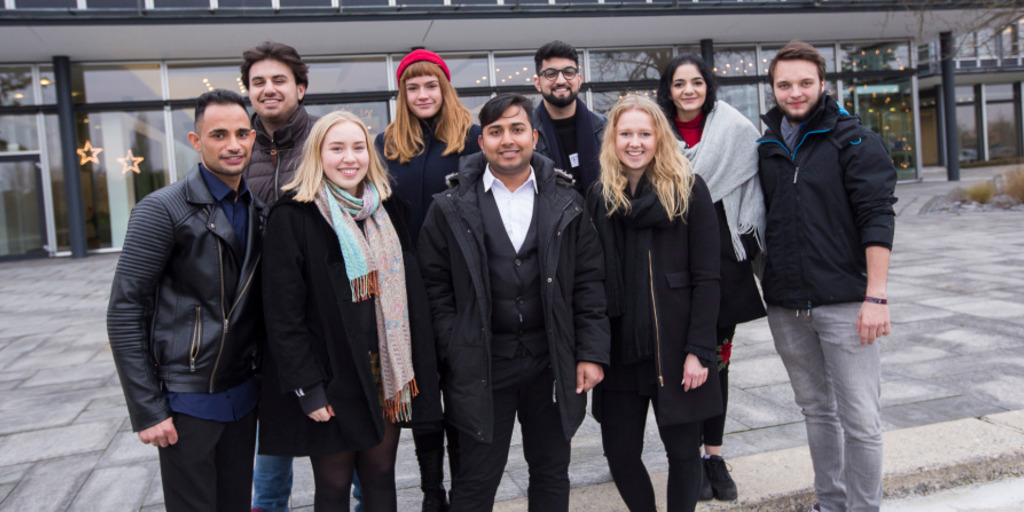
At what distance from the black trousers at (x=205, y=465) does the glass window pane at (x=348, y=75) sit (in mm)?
13860

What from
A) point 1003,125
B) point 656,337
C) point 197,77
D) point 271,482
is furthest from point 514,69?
point 1003,125

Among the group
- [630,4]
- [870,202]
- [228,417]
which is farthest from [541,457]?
[630,4]

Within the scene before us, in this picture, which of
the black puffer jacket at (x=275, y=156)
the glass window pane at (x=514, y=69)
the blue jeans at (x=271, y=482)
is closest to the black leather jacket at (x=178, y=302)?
the black puffer jacket at (x=275, y=156)

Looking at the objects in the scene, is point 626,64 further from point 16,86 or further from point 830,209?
point 830,209

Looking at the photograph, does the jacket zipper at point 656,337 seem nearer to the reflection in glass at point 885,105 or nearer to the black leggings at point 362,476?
the black leggings at point 362,476

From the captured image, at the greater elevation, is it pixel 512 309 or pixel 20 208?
pixel 20 208

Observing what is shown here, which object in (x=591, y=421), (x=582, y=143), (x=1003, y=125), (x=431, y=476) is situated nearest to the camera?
(x=431, y=476)

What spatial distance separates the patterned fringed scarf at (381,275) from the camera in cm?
250

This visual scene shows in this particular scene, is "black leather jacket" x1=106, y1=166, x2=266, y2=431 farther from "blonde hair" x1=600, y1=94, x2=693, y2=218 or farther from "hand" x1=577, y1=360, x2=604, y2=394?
"blonde hair" x1=600, y1=94, x2=693, y2=218

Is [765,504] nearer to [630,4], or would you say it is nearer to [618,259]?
[618,259]

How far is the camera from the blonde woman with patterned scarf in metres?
2.43

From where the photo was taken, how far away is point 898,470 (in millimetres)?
3420

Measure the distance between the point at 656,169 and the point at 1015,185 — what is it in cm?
1521

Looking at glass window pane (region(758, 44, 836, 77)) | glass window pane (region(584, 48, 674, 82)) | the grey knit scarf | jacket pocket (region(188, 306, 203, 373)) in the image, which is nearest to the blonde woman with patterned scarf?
jacket pocket (region(188, 306, 203, 373))
